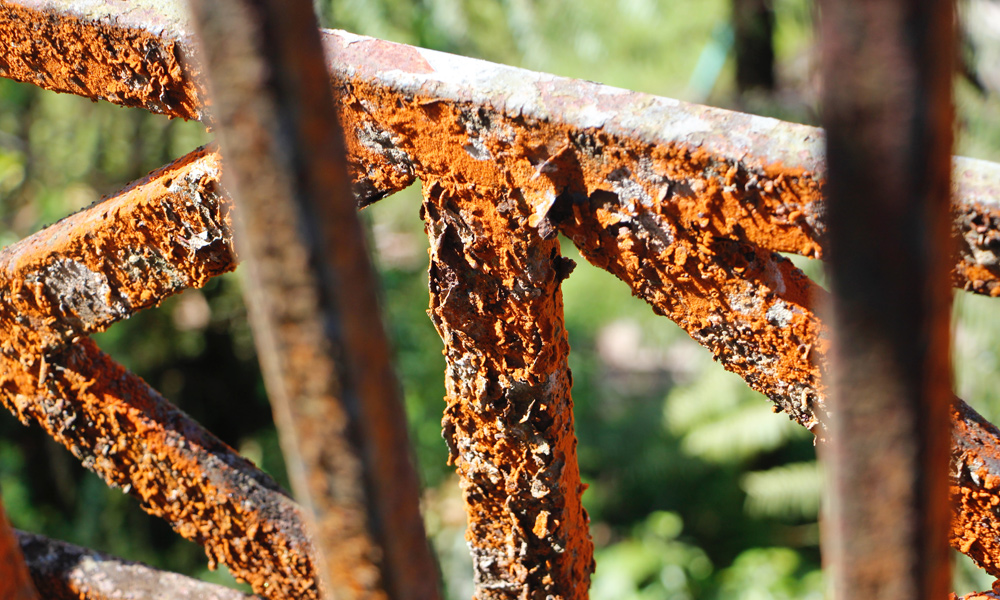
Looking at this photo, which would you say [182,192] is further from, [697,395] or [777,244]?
[697,395]

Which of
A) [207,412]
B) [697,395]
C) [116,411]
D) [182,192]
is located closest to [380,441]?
[182,192]

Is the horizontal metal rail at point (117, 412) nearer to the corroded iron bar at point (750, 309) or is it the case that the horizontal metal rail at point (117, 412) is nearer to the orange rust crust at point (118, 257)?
the orange rust crust at point (118, 257)

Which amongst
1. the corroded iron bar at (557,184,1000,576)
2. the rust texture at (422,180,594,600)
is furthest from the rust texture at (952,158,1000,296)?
the rust texture at (422,180,594,600)

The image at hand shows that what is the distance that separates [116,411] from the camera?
0.93 meters

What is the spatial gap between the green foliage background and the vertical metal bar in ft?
8.13

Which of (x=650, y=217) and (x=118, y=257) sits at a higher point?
(x=118, y=257)

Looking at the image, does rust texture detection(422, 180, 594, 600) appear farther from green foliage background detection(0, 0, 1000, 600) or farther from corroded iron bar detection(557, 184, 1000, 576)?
green foliage background detection(0, 0, 1000, 600)

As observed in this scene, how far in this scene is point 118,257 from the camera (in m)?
0.79

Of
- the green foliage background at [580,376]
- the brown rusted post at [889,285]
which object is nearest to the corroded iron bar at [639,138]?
the brown rusted post at [889,285]

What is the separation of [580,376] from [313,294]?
3475mm

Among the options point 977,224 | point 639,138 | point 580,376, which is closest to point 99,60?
point 639,138

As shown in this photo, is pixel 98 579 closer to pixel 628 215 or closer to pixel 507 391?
pixel 507 391

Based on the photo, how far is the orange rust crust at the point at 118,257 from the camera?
72 centimetres

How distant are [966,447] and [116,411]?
922 millimetres
